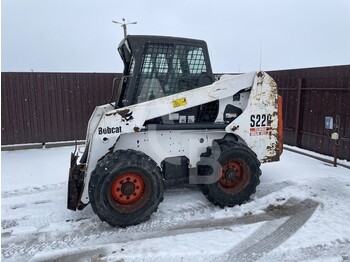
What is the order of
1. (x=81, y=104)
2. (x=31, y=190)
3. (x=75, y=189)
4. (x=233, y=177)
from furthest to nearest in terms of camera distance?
(x=81, y=104) < (x=31, y=190) < (x=233, y=177) < (x=75, y=189)

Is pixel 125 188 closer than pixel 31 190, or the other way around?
pixel 125 188

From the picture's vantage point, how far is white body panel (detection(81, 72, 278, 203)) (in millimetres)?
4238

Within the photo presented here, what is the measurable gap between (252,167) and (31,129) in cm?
713

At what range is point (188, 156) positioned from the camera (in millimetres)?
4832

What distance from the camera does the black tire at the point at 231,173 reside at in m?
4.62

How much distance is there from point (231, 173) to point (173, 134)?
1116mm

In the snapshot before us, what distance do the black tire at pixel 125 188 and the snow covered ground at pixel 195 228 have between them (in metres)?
0.21

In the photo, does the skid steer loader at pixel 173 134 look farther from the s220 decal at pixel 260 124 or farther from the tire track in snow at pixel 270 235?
the tire track in snow at pixel 270 235

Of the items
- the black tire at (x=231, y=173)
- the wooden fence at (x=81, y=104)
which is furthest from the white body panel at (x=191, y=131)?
the wooden fence at (x=81, y=104)

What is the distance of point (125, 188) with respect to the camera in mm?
4102

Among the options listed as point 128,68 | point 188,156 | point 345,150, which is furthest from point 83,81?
point 345,150

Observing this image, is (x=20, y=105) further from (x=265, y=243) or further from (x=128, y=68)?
(x=265, y=243)

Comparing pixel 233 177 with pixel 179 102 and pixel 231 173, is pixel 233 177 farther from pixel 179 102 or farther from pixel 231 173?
pixel 179 102

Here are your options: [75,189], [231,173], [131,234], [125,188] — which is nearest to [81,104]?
[75,189]
